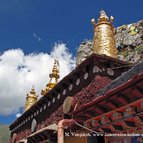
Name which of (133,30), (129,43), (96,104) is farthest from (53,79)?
(133,30)

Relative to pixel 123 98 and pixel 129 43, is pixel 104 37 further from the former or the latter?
pixel 129 43

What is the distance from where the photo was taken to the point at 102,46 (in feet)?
49.0

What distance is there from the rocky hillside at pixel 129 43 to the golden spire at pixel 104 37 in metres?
23.1

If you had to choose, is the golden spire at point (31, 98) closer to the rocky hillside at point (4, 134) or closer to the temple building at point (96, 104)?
the temple building at point (96, 104)

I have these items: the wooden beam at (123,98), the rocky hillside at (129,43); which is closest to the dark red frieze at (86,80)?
the wooden beam at (123,98)

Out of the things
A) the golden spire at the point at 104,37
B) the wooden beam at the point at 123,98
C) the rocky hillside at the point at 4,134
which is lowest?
the wooden beam at the point at 123,98

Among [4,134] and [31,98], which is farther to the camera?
[4,134]

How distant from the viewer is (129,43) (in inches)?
1837

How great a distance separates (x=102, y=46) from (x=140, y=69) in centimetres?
633

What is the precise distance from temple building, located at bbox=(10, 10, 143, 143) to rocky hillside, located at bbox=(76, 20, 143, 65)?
24.7 meters

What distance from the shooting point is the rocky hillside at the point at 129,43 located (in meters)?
42.2

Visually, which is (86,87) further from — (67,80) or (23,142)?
(23,142)

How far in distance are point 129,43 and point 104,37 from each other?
32.2 metres

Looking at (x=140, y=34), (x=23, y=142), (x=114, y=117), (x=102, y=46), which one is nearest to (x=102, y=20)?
(x=102, y=46)
